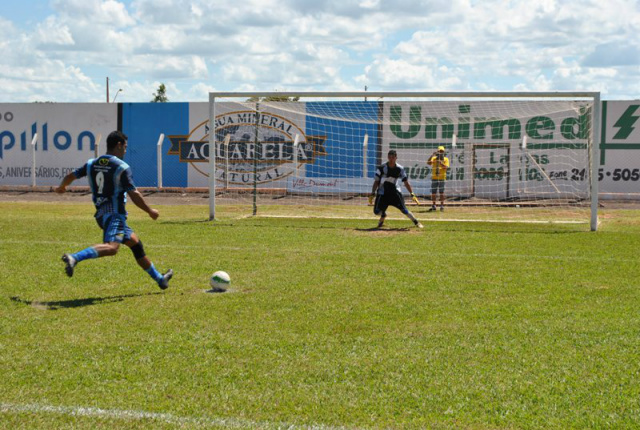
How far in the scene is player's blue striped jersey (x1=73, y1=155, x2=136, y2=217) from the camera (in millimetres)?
8234

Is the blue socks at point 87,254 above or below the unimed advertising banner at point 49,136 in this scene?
below

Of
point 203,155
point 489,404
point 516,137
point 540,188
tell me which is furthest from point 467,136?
point 489,404

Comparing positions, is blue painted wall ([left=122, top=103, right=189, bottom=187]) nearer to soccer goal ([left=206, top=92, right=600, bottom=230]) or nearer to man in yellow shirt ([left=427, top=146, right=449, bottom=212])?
soccer goal ([left=206, top=92, right=600, bottom=230])

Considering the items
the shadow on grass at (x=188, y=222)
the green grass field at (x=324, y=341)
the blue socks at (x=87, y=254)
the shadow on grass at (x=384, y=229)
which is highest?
the blue socks at (x=87, y=254)

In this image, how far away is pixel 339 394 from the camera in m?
4.96

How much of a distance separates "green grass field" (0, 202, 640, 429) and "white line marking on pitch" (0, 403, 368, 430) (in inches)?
0.6

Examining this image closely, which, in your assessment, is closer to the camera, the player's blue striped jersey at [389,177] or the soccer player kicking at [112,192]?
the soccer player kicking at [112,192]

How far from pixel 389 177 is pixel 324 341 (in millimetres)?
10488

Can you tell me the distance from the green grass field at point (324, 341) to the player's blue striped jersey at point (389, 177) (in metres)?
4.33

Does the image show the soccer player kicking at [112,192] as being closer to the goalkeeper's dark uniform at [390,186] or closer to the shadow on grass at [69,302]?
the shadow on grass at [69,302]

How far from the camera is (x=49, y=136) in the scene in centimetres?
3181

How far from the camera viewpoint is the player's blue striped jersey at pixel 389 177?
1652 cm

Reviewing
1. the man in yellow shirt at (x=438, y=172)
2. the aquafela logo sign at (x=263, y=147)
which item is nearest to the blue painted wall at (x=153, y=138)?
the aquafela logo sign at (x=263, y=147)

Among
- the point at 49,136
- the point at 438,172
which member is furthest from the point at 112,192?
the point at 49,136
